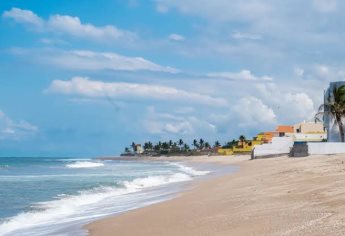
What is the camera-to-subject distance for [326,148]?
41.3 m

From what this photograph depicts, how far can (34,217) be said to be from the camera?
50.2 feet

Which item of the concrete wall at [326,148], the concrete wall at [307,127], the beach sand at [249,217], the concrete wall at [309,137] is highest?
the concrete wall at [307,127]

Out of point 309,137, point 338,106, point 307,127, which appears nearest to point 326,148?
point 338,106

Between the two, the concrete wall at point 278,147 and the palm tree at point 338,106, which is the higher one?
the palm tree at point 338,106

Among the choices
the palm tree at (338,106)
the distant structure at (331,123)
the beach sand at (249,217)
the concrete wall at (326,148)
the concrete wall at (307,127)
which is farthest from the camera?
the concrete wall at (307,127)

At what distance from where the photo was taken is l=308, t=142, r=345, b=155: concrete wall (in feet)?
134

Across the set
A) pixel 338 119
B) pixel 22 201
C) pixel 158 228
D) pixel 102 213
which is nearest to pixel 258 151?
pixel 338 119

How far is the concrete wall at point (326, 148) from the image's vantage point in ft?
134

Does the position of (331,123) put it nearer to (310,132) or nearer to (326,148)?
(326,148)

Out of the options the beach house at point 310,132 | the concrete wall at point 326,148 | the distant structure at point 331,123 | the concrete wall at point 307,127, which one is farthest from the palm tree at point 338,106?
the concrete wall at point 307,127

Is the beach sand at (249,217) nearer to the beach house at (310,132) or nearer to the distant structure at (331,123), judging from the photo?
the distant structure at (331,123)

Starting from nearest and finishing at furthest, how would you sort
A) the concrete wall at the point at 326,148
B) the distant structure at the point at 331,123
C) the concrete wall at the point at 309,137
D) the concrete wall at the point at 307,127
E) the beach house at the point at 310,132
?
1. the concrete wall at the point at 326,148
2. the distant structure at the point at 331,123
3. the concrete wall at the point at 309,137
4. the beach house at the point at 310,132
5. the concrete wall at the point at 307,127

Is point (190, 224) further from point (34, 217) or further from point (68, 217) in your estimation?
point (34, 217)

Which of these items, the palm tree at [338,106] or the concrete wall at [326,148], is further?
the palm tree at [338,106]
